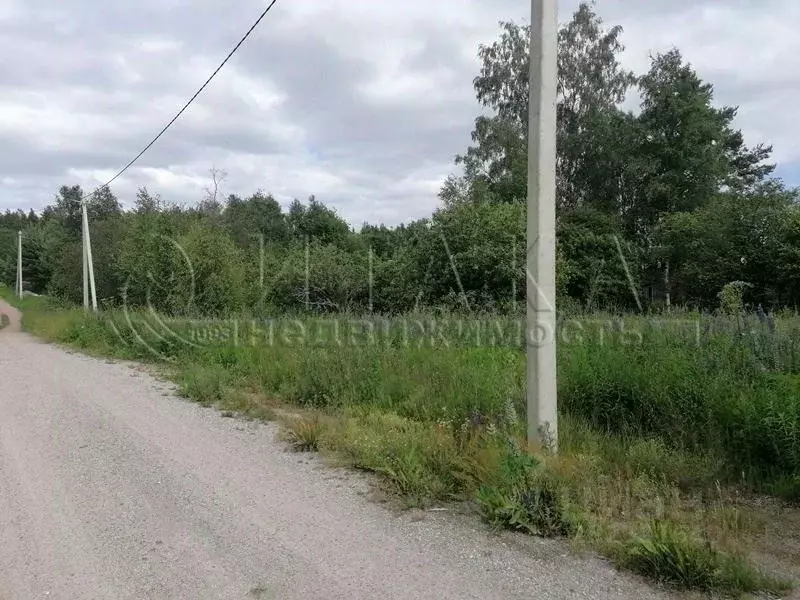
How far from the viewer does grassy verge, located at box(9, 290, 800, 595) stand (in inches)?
153

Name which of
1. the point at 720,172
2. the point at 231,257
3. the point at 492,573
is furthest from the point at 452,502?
the point at 720,172

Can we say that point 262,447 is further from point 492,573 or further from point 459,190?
point 459,190

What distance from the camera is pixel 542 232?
4809 mm

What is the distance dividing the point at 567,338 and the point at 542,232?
427 centimetres

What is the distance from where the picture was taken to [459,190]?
3244 centimetres

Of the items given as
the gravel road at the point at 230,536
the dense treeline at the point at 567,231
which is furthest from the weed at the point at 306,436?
the dense treeline at the point at 567,231

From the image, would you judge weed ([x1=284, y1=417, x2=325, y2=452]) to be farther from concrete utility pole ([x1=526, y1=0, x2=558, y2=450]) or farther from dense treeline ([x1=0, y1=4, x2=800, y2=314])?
dense treeline ([x1=0, y1=4, x2=800, y2=314])

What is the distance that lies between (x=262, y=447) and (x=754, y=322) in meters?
5.82

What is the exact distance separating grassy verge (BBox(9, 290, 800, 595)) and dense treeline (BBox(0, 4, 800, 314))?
865cm

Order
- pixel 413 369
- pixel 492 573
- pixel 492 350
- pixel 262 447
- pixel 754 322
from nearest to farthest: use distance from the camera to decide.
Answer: pixel 492 573 < pixel 262 447 < pixel 754 322 < pixel 413 369 < pixel 492 350

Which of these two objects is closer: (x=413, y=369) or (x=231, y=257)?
(x=413, y=369)

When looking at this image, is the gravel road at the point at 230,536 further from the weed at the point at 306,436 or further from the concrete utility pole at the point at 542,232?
the concrete utility pole at the point at 542,232

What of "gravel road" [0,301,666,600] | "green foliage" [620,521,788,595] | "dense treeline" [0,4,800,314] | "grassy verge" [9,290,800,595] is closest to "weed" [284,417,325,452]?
"grassy verge" [9,290,800,595]

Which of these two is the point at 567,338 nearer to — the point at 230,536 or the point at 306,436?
the point at 306,436
